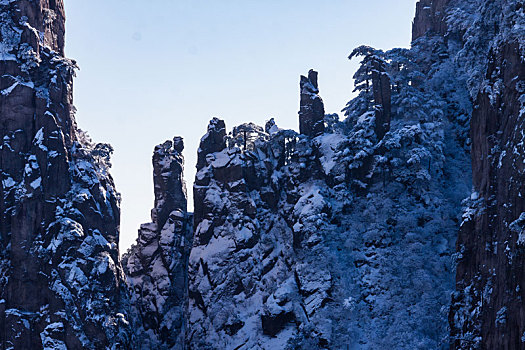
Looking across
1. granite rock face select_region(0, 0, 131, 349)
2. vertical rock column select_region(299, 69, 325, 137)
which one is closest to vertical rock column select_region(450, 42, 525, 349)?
vertical rock column select_region(299, 69, 325, 137)

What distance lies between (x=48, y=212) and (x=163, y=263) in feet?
62.2

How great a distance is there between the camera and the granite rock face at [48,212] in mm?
78625

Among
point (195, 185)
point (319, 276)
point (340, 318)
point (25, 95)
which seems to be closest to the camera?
point (340, 318)

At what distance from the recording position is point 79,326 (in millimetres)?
78375

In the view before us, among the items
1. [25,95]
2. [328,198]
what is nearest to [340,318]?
[328,198]

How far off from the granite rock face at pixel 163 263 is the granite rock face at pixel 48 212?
5.83 meters

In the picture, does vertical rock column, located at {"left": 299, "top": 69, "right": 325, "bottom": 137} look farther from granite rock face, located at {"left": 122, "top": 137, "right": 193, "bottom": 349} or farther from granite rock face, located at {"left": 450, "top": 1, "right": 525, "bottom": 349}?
granite rock face, located at {"left": 450, "top": 1, "right": 525, "bottom": 349}

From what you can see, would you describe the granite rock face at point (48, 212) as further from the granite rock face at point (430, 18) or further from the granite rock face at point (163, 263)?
the granite rock face at point (430, 18)

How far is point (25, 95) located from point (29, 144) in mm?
7016

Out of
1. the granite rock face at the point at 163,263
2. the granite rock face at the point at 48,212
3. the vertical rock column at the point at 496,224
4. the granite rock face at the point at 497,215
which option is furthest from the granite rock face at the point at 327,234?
the granite rock face at the point at 497,215

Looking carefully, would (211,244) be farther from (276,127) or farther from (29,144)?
(29,144)

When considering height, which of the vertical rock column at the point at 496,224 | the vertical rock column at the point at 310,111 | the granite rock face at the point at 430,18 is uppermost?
the granite rock face at the point at 430,18

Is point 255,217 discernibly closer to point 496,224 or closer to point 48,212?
point 48,212

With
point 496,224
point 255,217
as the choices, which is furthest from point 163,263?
point 496,224
